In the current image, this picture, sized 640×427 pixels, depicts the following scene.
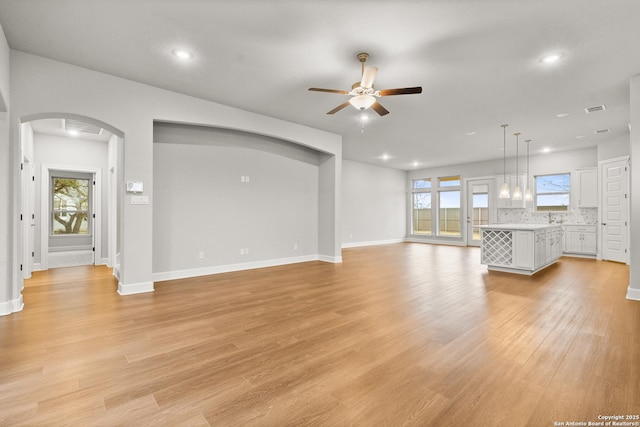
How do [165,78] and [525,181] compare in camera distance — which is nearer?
[165,78]

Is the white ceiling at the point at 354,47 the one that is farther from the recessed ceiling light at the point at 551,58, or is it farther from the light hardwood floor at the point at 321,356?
the light hardwood floor at the point at 321,356

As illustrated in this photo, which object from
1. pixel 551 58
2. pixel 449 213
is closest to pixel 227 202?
pixel 551 58

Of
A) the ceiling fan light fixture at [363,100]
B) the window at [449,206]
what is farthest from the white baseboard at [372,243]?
the ceiling fan light fixture at [363,100]

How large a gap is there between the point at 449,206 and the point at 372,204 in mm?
3138

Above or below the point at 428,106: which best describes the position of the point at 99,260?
below

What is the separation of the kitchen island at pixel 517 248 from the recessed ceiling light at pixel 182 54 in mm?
6032

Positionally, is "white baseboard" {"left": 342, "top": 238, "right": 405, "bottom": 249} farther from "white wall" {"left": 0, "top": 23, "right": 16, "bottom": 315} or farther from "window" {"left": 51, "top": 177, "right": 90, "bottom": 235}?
"window" {"left": 51, "top": 177, "right": 90, "bottom": 235}

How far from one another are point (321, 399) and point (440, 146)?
7.88 meters

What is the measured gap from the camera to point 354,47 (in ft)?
10.9

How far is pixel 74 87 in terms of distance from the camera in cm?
384

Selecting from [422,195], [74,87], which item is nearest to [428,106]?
[74,87]

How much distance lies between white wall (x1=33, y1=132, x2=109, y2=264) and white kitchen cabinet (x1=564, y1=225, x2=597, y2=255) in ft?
40.1

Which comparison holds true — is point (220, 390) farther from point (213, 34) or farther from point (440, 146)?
point (440, 146)

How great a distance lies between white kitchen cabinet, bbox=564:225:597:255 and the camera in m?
7.82
